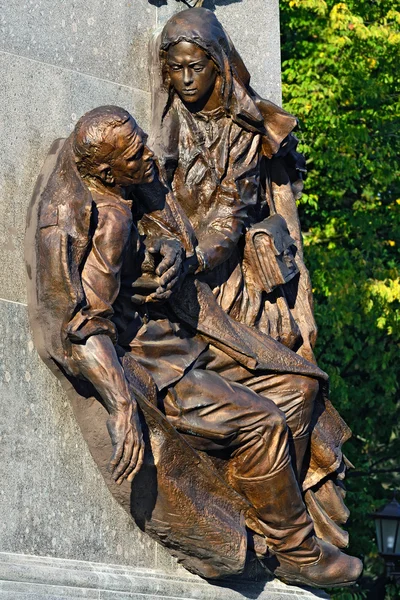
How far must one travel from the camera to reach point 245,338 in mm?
8461

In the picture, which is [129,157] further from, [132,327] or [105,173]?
[132,327]

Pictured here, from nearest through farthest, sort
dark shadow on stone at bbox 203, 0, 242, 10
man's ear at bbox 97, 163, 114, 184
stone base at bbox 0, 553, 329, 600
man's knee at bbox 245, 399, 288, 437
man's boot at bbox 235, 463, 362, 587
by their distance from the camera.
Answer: stone base at bbox 0, 553, 329, 600 < man's ear at bbox 97, 163, 114, 184 < man's knee at bbox 245, 399, 288, 437 < man's boot at bbox 235, 463, 362, 587 < dark shadow on stone at bbox 203, 0, 242, 10

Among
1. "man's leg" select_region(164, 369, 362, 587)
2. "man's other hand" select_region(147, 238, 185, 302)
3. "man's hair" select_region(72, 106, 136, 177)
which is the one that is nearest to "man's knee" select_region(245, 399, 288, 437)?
"man's leg" select_region(164, 369, 362, 587)

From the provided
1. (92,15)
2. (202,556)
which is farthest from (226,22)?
(202,556)

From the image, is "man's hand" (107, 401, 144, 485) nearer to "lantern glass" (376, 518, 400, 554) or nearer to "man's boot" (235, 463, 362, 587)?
"man's boot" (235, 463, 362, 587)

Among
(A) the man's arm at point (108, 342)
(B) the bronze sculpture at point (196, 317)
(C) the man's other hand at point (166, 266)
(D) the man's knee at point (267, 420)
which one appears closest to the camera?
(A) the man's arm at point (108, 342)

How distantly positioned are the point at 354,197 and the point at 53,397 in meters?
11.2

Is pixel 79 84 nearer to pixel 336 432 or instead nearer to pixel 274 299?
pixel 274 299

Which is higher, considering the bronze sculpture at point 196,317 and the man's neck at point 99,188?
the man's neck at point 99,188

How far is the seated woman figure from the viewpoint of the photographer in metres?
8.45

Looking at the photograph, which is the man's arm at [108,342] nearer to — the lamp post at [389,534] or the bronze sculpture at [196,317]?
the bronze sculpture at [196,317]

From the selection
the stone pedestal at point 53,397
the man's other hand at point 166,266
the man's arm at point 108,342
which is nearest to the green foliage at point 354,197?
the stone pedestal at point 53,397

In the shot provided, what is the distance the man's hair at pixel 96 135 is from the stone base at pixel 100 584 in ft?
6.41

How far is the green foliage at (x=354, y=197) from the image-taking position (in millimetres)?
16703
